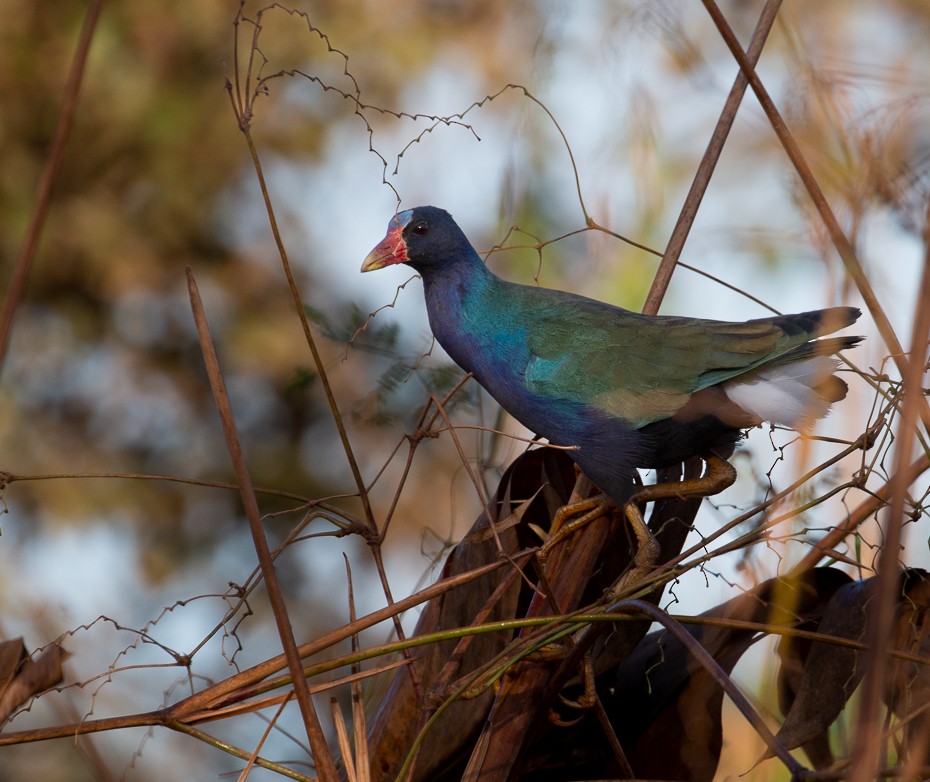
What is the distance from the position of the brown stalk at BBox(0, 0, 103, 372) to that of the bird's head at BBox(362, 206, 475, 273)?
1.33 meters

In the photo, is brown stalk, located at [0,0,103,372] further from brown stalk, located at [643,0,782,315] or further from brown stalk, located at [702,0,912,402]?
brown stalk, located at [643,0,782,315]

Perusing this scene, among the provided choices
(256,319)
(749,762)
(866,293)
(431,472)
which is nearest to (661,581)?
(749,762)

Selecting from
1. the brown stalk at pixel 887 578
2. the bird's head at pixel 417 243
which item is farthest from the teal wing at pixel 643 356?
the brown stalk at pixel 887 578

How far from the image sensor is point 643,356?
2.04 m

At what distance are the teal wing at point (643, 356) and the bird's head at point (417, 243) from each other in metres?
0.33

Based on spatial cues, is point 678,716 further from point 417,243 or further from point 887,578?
point 417,243

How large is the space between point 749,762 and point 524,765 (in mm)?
445

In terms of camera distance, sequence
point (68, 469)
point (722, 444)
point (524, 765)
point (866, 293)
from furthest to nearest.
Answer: point (68, 469) → point (722, 444) → point (524, 765) → point (866, 293)

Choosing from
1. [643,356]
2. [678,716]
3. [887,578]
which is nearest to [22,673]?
[678,716]

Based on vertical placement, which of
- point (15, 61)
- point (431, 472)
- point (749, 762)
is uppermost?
point (15, 61)

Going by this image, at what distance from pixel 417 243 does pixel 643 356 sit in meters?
0.60

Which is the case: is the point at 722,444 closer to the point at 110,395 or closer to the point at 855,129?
the point at 855,129

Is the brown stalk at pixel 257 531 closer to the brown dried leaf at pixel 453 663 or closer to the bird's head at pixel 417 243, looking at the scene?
the brown dried leaf at pixel 453 663

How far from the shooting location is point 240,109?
155cm
